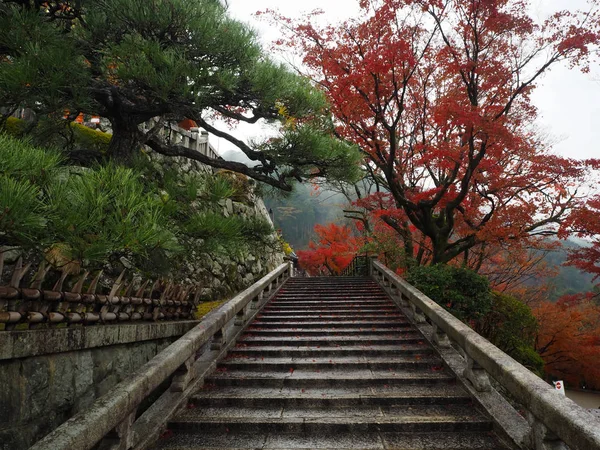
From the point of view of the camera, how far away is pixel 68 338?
144 inches

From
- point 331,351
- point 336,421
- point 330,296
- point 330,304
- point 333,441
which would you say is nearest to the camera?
point 333,441

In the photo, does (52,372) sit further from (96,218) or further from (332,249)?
(332,249)

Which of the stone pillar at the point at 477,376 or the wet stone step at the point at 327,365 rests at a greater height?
the stone pillar at the point at 477,376

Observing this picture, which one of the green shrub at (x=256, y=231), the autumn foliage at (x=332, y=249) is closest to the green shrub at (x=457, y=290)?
the green shrub at (x=256, y=231)

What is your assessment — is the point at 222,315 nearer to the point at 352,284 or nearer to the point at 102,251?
the point at 102,251

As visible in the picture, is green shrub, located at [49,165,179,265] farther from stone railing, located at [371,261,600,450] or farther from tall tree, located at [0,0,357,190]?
stone railing, located at [371,261,600,450]

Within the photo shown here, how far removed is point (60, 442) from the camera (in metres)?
2.27

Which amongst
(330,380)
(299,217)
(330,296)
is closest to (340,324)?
(330,380)

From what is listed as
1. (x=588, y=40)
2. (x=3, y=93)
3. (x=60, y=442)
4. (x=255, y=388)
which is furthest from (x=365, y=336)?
(x=588, y=40)

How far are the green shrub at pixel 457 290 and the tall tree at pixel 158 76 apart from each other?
436 cm

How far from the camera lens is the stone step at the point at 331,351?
20.0 feet

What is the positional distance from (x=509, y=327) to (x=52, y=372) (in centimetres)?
1239

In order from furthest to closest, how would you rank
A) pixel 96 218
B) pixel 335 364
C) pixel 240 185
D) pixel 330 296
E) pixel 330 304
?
pixel 240 185 < pixel 330 296 < pixel 330 304 < pixel 335 364 < pixel 96 218

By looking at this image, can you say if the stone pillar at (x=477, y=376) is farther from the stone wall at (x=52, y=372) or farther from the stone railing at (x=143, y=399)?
the stone wall at (x=52, y=372)
